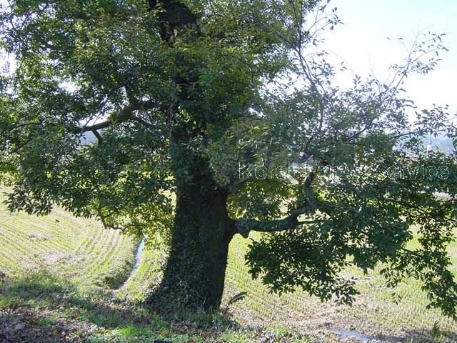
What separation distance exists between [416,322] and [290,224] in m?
9.01

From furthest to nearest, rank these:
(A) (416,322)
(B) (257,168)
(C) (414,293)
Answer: (C) (414,293) → (A) (416,322) → (B) (257,168)

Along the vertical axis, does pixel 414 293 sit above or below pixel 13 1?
below

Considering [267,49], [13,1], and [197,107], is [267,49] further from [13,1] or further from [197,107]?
[13,1]

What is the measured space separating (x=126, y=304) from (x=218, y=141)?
4528 mm

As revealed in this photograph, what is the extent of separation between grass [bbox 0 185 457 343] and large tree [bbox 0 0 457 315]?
5.83 feet

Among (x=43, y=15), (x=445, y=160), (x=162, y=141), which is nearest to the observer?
(x=445, y=160)

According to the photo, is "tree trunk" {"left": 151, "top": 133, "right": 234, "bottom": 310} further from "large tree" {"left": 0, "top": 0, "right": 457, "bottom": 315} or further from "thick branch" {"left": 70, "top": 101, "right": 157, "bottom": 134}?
"thick branch" {"left": 70, "top": 101, "right": 157, "bottom": 134}

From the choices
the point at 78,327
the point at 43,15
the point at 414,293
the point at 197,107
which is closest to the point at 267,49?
the point at 197,107

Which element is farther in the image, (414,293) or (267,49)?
(414,293)

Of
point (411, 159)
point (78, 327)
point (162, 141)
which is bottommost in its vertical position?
point (78, 327)

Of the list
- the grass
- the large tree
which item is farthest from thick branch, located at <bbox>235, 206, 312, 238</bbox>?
the grass

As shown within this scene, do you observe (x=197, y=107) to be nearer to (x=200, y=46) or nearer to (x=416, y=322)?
(x=200, y=46)

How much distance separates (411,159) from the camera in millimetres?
8648

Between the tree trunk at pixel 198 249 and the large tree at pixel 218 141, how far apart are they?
3cm
